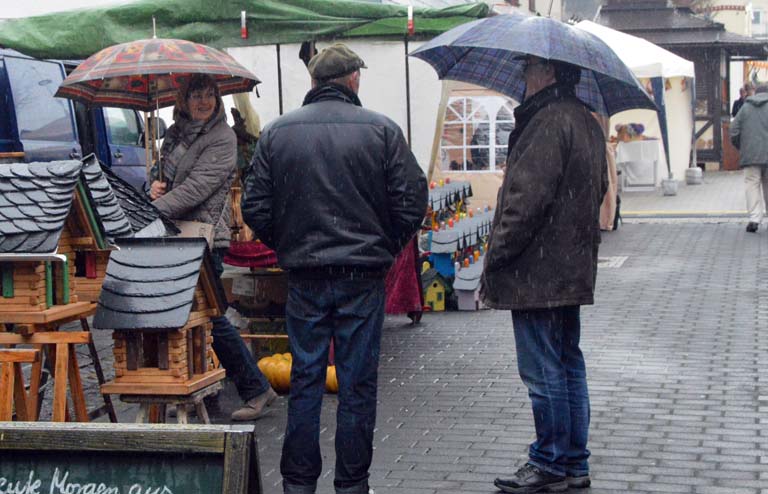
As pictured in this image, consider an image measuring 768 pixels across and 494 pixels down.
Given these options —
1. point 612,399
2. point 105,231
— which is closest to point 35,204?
point 105,231

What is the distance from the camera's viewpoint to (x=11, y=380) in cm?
489

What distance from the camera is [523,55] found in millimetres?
5586

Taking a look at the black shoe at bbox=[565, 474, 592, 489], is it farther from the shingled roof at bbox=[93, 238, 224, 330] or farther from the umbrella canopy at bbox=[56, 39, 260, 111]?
the umbrella canopy at bbox=[56, 39, 260, 111]

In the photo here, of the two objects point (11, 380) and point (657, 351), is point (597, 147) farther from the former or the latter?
point (657, 351)

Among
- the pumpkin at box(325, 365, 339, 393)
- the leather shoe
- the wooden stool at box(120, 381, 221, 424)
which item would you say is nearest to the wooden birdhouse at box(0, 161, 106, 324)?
the wooden stool at box(120, 381, 221, 424)

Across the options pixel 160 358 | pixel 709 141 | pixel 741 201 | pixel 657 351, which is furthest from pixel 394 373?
pixel 709 141

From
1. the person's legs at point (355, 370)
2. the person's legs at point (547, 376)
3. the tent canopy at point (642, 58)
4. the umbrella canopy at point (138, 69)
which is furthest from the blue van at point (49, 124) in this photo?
the person's legs at point (547, 376)

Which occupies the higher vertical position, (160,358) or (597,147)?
(597,147)

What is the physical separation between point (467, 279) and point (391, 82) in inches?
84.6

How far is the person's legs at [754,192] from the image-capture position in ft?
50.8

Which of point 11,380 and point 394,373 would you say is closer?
point 11,380

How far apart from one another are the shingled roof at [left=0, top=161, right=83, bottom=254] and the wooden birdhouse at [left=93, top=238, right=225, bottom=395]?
0.34 meters

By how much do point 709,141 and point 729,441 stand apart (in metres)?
24.7

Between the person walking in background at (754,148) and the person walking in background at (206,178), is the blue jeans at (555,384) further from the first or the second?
the person walking in background at (754,148)
